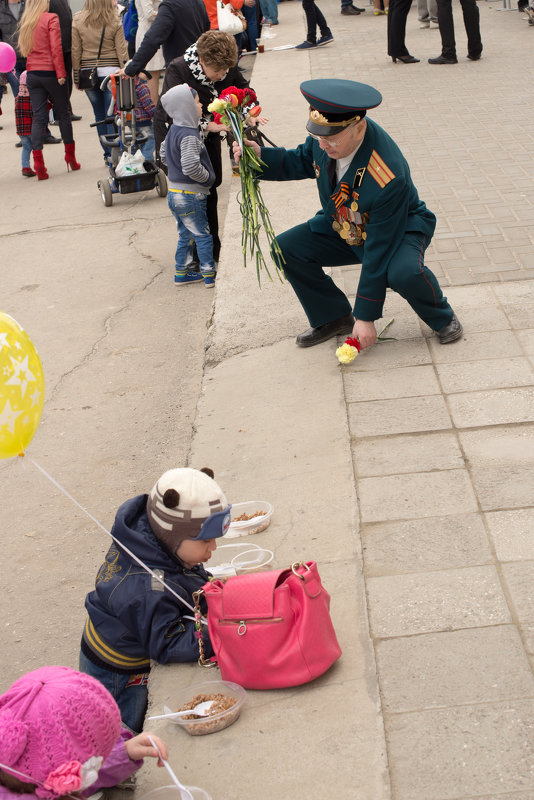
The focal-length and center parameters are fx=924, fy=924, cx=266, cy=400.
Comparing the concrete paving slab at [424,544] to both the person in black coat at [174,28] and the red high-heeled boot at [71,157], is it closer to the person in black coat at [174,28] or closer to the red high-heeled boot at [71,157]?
the person in black coat at [174,28]

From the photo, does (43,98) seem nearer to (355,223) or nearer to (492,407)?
(355,223)

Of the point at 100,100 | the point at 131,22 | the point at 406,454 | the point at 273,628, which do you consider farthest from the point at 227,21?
the point at 273,628

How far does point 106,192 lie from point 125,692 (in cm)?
720

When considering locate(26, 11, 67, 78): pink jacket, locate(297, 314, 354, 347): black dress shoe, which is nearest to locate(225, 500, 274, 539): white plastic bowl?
locate(297, 314, 354, 347): black dress shoe

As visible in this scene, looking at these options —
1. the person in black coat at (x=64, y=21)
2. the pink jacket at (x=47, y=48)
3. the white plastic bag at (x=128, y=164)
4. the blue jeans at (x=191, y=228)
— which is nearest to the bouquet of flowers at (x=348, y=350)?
the blue jeans at (x=191, y=228)

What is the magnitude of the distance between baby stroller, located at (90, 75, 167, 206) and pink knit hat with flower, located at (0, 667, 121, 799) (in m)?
7.42

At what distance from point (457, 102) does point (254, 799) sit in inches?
361

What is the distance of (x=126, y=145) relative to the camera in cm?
925

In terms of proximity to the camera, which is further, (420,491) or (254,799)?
(420,491)

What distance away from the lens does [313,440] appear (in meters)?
4.40

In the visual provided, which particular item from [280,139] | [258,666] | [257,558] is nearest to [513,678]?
[258,666]

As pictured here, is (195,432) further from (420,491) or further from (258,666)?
(258,666)

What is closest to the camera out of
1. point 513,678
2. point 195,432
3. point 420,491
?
point 513,678

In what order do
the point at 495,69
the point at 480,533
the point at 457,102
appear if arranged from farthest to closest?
the point at 495,69 < the point at 457,102 < the point at 480,533
